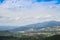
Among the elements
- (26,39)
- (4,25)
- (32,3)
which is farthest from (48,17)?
(4,25)

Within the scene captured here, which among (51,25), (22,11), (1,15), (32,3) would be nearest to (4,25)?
(1,15)

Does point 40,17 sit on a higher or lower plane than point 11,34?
higher

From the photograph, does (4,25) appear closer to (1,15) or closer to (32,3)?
(1,15)

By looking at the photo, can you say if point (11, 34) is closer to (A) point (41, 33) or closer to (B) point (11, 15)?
(B) point (11, 15)

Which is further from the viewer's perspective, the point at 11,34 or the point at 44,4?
the point at 11,34

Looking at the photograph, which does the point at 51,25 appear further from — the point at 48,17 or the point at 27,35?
the point at 27,35

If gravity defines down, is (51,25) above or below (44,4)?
below

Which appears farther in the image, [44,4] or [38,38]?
[38,38]

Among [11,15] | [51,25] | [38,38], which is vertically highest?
[11,15]
